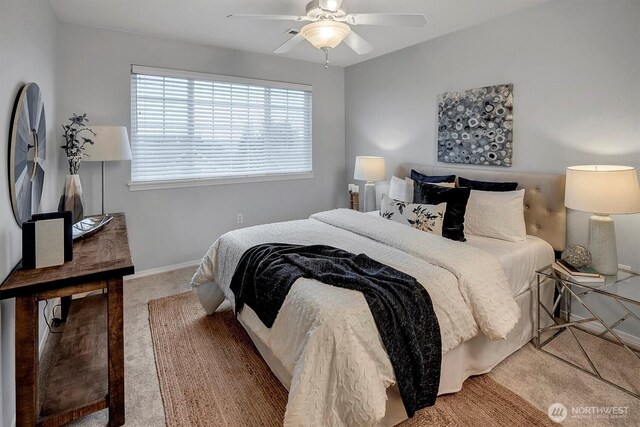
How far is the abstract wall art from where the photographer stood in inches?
121

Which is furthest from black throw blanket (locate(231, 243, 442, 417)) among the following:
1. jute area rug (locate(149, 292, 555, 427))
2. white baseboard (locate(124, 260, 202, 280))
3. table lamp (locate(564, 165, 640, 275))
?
white baseboard (locate(124, 260, 202, 280))

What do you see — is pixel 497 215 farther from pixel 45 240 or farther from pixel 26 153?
pixel 26 153

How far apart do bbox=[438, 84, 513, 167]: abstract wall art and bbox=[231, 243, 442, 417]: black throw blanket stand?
1.91 meters

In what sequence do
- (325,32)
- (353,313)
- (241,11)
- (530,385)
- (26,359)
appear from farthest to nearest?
(241,11)
(325,32)
(530,385)
(353,313)
(26,359)

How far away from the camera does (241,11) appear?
9.45 feet

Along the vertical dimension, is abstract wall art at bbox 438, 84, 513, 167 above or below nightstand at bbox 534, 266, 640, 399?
above

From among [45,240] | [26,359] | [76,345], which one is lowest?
[76,345]

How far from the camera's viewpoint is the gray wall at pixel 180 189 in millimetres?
3289

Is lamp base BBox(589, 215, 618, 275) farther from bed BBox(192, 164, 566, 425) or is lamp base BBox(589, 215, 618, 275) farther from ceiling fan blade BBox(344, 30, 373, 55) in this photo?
ceiling fan blade BBox(344, 30, 373, 55)

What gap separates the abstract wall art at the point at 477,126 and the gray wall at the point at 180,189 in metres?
1.79

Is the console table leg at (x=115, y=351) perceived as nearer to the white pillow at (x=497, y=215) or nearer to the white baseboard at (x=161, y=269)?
the white baseboard at (x=161, y=269)

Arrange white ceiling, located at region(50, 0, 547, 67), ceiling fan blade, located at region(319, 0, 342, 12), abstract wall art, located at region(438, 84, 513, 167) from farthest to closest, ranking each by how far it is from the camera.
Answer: abstract wall art, located at region(438, 84, 513, 167), white ceiling, located at region(50, 0, 547, 67), ceiling fan blade, located at region(319, 0, 342, 12)

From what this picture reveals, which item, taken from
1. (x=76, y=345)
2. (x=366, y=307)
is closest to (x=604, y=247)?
(x=366, y=307)

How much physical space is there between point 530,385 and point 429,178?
1976 mm
